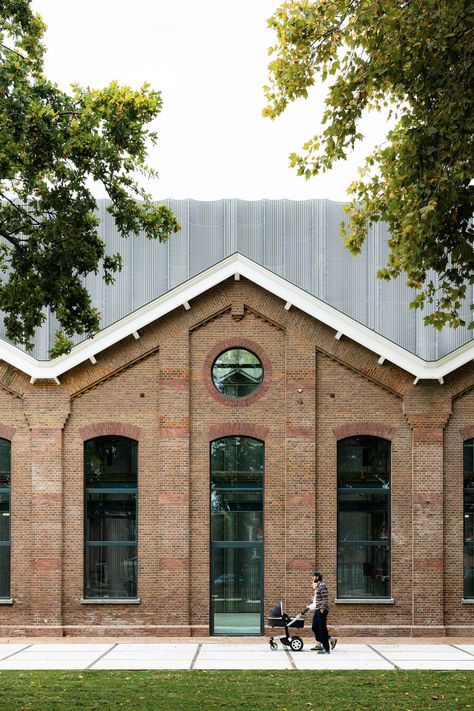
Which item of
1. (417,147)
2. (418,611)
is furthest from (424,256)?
(418,611)

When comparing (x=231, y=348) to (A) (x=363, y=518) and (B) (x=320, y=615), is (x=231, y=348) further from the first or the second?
(B) (x=320, y=615)

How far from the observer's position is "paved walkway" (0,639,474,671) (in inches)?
750

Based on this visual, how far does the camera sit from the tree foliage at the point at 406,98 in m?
14.1

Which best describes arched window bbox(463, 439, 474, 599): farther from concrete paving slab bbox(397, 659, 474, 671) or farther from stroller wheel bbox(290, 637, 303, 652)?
stroller wheel bbox(290, 637, 303, 652)

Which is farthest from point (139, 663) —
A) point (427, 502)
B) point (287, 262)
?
point (287, 262)

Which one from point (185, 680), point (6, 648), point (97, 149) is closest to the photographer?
point (97, 149)

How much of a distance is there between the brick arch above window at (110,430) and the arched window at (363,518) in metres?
5.01

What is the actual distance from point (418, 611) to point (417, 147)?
13.1m

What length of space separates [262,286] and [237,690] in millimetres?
10633

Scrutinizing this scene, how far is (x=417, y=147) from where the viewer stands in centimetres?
1451

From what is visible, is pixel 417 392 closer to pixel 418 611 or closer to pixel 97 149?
pixel 418 611

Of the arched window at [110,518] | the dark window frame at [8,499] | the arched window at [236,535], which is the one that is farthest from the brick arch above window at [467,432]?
the dark window frame at [8,499]

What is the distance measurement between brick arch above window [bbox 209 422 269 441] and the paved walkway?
15.7 feet

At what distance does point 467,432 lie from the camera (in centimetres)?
2434
